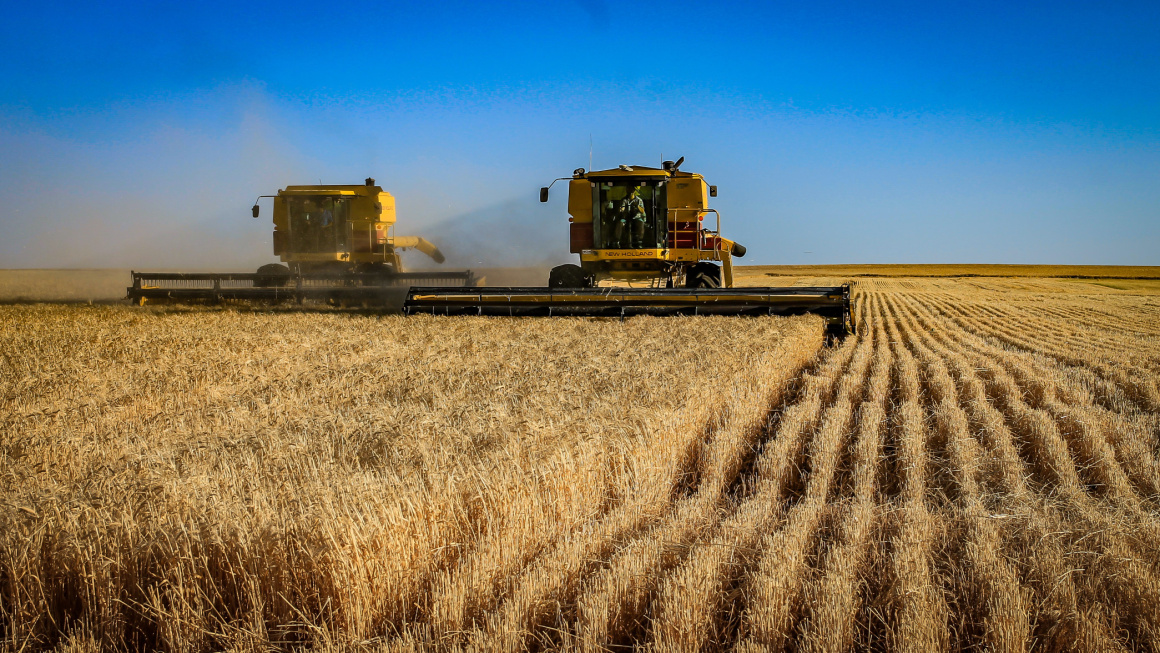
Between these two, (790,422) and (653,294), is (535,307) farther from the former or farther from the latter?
(790,422)

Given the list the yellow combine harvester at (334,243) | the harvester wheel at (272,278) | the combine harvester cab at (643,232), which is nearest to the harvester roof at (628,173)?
the combine harvester cab at (643,232)

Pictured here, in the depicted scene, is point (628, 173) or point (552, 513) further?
point (628, 173)

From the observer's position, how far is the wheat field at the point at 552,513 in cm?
239

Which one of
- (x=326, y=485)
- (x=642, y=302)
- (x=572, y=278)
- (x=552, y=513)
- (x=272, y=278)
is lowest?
(x=552, y=513)

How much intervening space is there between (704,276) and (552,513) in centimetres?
1209

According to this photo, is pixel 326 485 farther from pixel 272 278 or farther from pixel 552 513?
pixel 272 278

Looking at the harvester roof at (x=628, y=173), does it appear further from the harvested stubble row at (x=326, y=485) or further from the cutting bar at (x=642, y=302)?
the harvested stubble row at (x=326, y=485)

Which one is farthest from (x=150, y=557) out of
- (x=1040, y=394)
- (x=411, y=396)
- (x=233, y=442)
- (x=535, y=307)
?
(x=535, y=307)

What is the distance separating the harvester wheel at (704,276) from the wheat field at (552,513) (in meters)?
8.57

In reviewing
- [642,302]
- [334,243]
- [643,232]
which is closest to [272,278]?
[334,243]

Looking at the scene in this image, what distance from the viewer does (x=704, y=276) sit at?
14.9 meters

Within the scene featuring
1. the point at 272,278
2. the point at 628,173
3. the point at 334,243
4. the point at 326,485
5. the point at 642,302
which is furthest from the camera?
the point at 334,243

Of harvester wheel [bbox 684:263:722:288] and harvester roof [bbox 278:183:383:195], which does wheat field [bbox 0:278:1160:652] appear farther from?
harvester roof [bbox 278:183:383:195]

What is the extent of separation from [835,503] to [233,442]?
2.95 metres
